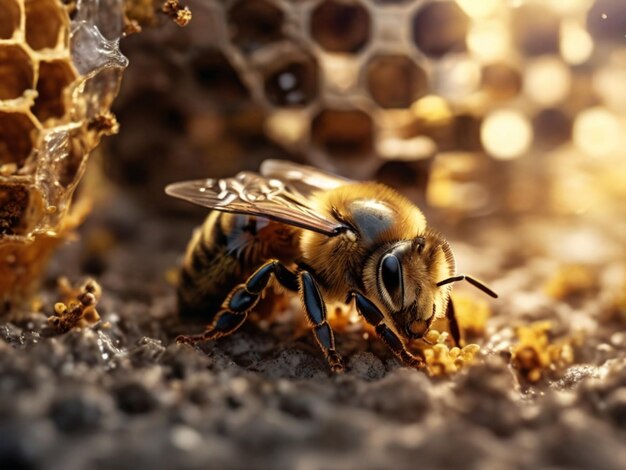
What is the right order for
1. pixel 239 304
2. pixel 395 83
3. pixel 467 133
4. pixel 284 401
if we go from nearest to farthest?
pixel 284 401 < pixel 239 304 < pixel 395 83 < pixel 467 133

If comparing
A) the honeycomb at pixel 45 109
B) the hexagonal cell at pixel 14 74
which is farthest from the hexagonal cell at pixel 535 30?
the hexagonal cell at pixel 14 74

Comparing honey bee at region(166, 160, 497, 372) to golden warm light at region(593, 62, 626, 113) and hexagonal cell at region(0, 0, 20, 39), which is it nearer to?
hexagonal cell at region(0, 0, 20, 39)

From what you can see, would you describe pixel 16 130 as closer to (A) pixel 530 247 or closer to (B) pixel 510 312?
(B) pixel 510 312

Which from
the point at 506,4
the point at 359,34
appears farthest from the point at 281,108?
the point at 506,4

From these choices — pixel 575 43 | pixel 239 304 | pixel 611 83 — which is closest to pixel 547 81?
pixel 575 43

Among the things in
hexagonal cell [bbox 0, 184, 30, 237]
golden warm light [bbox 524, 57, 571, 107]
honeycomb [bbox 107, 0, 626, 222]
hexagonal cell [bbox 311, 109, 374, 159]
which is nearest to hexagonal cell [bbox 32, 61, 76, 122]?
hexagonal cell [bbox 0, 184, 30, 237]

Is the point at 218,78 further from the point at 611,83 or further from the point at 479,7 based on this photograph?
the point at 611,83
